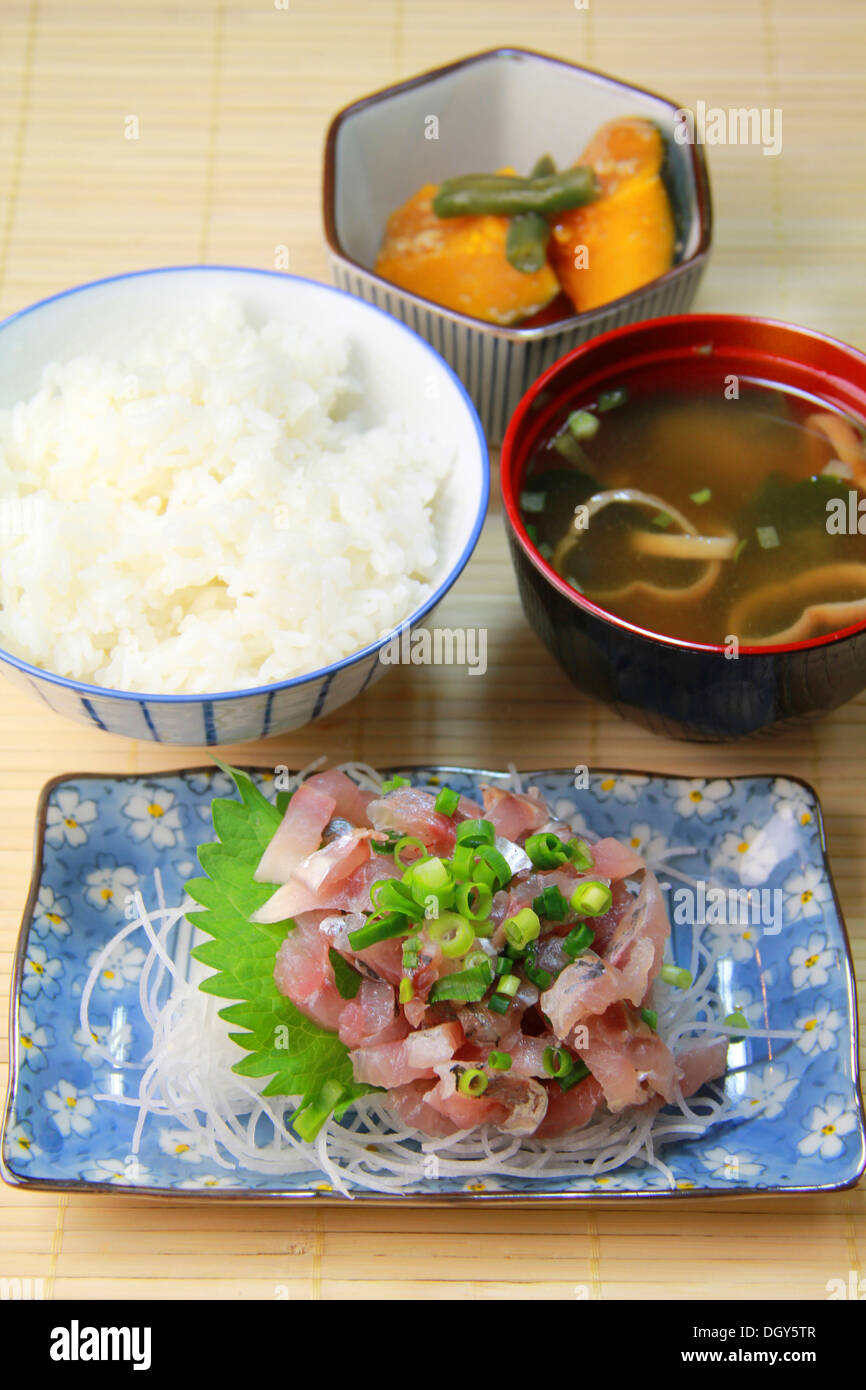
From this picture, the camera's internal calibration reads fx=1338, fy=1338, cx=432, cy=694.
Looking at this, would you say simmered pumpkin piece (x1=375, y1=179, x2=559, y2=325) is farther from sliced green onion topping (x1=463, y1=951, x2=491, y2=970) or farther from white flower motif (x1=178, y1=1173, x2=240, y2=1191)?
white flower motif (x1=178, y1=1173, x2=240, y2=1191)

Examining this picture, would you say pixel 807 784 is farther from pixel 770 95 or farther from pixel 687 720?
pixel 770 95

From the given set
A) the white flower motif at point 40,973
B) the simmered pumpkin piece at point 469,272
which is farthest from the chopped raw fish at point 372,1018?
the simmered pumpkin piece at point 469,272

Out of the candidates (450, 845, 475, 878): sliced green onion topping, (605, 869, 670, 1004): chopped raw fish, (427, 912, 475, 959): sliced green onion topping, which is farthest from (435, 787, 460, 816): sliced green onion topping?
(605, 869, 670, 1004): chopped raw fish

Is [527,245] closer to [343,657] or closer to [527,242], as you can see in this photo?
[527,242]

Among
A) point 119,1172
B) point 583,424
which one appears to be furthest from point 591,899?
point 583,424

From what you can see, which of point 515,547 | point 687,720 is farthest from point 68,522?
point 687,720

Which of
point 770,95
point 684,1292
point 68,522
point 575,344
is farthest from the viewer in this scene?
point 770,95
